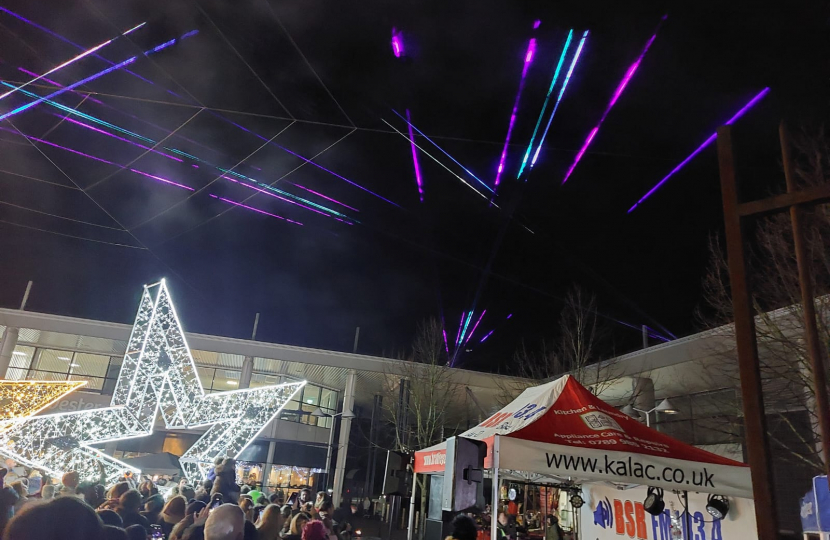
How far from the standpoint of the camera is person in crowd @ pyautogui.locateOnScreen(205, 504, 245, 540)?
3555mm

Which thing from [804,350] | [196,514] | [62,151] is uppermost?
[62,151]

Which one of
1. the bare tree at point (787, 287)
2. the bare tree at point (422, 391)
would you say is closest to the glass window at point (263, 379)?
the bare tree at point (422, 391)

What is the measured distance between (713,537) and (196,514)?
22.2 feet

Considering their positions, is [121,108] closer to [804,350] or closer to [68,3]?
[68,3]

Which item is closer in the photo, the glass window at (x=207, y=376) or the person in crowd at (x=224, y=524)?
the person in crowd at (x=224, y=524)

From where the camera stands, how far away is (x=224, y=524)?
11.8 ft

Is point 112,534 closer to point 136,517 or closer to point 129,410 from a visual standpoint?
point 136,517

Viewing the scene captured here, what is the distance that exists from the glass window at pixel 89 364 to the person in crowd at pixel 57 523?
31250mm

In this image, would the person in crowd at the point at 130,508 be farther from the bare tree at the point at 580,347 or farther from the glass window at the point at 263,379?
the glass window at the point at 263,379

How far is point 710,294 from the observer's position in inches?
518

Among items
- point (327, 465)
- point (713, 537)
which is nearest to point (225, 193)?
point (713, 537)

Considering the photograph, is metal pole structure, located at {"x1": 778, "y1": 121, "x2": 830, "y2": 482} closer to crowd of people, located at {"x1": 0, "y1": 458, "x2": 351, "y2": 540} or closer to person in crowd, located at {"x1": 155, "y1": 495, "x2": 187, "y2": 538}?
crowd of people, located at {"x1": 0, "y1": 458, "x2": 351, "y2": 540}

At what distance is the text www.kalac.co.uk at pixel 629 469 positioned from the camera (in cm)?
586

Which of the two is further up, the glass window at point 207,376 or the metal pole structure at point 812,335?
the glass window at point 207,376
